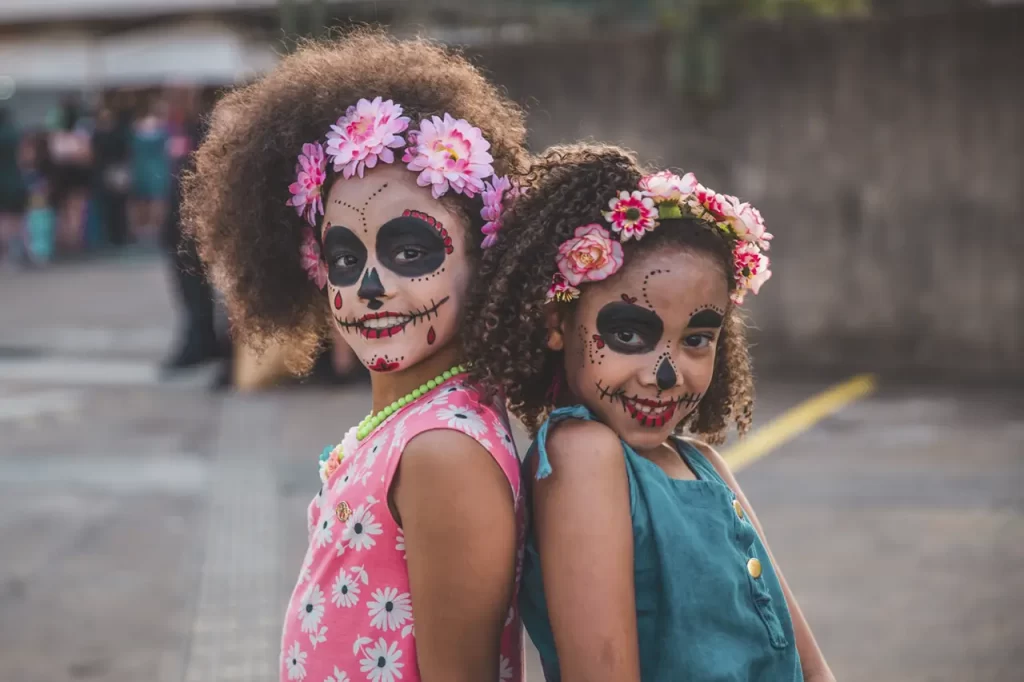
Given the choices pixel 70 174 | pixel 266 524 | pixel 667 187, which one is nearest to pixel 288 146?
pixel 667 187

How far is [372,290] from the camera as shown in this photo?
1916mm

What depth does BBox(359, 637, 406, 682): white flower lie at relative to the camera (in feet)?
5.84

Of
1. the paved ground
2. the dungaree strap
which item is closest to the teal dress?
the dungaree strap

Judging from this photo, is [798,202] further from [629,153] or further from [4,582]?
[629,153]

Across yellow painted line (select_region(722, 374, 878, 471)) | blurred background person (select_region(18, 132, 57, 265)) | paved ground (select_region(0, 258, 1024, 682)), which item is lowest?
paved ground (select_region(0, 258, 1024, 682))

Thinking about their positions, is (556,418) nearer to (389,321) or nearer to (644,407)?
(644,407)

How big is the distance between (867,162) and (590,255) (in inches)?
287

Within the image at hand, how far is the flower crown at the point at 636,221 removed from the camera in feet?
5.91

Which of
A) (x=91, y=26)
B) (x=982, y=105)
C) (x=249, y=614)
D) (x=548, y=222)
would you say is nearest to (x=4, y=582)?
(x=249, y=614)

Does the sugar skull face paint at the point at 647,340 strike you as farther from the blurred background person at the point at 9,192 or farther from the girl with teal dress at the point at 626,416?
the blurred background person at the point at 9,192

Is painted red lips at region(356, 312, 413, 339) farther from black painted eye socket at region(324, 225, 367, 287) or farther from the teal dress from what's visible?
the teal dress

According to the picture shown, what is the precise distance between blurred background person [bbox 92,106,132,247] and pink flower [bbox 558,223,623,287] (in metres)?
15.9

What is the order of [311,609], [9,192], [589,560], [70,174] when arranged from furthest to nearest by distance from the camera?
[70,174] < [9,192] < [311,609] < [589,560]

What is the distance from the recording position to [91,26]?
54.5ft
